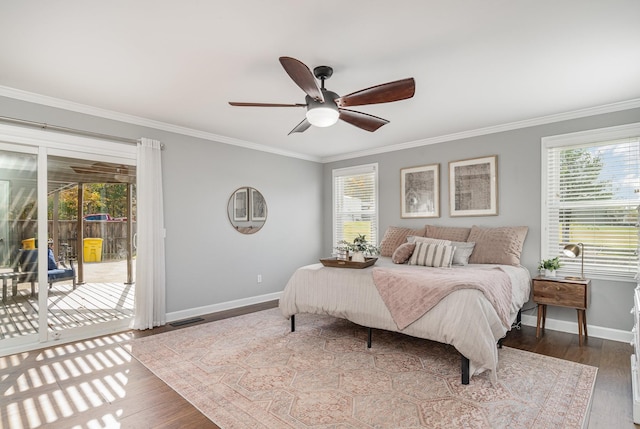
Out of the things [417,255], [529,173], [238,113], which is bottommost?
[417,255]

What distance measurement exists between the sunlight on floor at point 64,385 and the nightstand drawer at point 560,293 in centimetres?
405

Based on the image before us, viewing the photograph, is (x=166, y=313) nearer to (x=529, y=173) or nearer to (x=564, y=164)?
(x=529, y=173)

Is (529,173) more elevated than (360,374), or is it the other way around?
(529,173)

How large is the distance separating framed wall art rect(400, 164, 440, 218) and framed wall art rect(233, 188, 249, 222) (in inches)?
97.6

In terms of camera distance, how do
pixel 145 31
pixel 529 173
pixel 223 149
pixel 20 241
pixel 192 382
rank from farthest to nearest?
pixel 223 149 → pixel 529 173 → pixel 20 241 → pixel 192 382 → pixel 145 31

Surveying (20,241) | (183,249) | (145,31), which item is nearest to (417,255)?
(183,249)

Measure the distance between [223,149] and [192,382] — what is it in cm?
333

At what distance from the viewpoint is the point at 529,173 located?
4285 mm

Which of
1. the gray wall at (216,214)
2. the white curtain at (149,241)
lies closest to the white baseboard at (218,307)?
the gray wall at (216,214)

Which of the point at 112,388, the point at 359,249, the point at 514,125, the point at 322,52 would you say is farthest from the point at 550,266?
the point at 112,388

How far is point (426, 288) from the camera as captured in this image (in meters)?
2.91

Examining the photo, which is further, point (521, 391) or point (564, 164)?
point (564, 164)

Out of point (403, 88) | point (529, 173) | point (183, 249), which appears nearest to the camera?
point (403, 88)

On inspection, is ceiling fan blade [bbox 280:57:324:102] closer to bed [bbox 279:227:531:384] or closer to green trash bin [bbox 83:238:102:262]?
bed [bbox 279:227:531:384]
